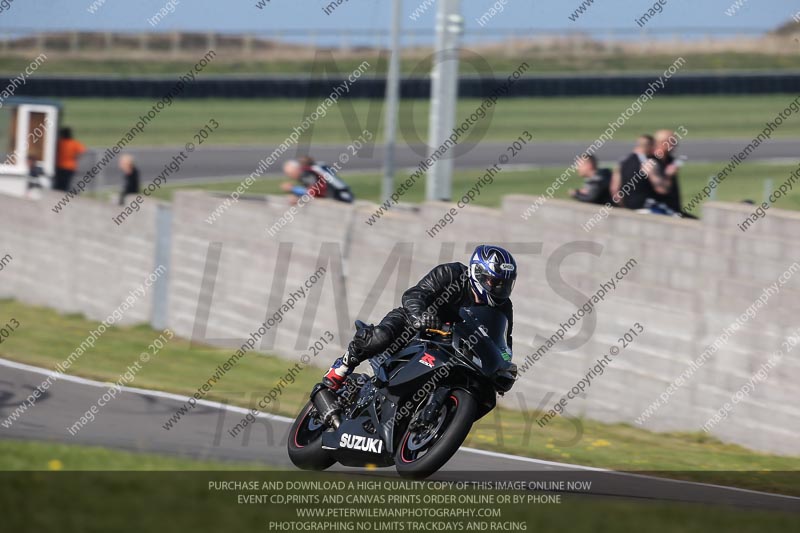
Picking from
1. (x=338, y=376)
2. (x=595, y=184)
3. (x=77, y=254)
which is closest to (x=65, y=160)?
(x=77, y=254)

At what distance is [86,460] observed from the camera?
8867 millimetres

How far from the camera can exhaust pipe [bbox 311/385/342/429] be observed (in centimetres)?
937

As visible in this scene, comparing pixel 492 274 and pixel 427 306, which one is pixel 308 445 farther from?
pixel 492 274

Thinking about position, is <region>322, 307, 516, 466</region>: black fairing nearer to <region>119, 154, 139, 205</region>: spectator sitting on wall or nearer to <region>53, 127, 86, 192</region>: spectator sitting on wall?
<region>119, 154, 139, 205</region>: spectator sitting on wall

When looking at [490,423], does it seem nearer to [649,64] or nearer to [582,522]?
[582,522]

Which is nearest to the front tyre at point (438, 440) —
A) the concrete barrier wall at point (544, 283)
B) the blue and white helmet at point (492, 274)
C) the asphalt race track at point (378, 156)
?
the blue and white helmet at point (492, 274)

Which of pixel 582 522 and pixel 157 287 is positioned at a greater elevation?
pixel 582 522

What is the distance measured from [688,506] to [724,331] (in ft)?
15.7

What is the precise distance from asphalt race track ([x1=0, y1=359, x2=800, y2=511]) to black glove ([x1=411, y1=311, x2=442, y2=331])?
1.16 meters

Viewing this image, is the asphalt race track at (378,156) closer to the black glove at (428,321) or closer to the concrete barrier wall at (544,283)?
the concrete barrier wall at (544,283)

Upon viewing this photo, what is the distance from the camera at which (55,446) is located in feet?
31.2

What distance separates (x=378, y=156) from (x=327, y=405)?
2429cm

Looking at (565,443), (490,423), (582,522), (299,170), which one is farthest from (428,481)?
(299,170)

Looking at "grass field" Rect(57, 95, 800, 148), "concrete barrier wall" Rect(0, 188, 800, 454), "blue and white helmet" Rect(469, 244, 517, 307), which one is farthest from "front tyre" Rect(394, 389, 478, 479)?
"grass field" Rect(57, 95, 800, 148)
